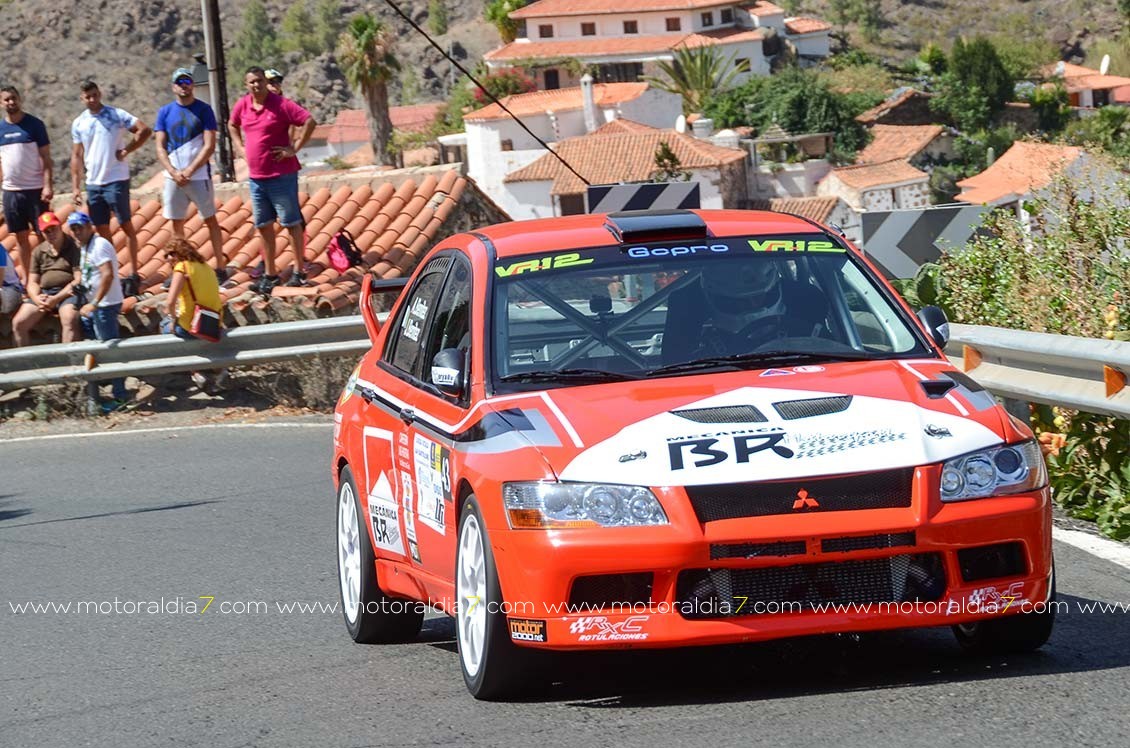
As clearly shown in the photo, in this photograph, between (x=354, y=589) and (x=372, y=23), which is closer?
(x=354, y=589)

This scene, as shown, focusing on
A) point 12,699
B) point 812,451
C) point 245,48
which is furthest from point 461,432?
point 245,48

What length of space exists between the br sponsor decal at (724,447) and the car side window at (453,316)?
51.2 inches

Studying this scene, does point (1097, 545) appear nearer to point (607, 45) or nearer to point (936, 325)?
point (936, 325)

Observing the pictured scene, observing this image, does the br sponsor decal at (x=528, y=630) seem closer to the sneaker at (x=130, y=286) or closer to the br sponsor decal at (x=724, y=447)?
the br sponsor decal at (x=724, y=447)

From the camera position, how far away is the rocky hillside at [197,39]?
141 meters

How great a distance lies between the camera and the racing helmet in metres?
6.34

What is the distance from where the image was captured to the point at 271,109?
15.6 metres

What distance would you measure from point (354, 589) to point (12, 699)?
142 centimetres

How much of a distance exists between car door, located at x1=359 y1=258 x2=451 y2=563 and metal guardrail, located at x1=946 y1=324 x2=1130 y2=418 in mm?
3065

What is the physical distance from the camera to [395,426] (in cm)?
670

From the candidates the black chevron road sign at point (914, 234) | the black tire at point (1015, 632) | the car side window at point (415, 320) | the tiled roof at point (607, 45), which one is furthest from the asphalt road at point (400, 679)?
the tiled roof at point (607, 45)

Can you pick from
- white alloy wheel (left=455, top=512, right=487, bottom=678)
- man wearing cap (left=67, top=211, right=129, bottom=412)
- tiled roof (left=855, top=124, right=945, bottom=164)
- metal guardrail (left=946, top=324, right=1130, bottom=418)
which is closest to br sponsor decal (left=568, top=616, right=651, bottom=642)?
white alloy wheel (left=455, top=512, right=487, bottom=678)

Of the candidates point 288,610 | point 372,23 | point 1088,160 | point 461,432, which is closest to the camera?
point 461,432

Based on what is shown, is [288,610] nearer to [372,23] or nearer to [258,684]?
[258,684]
